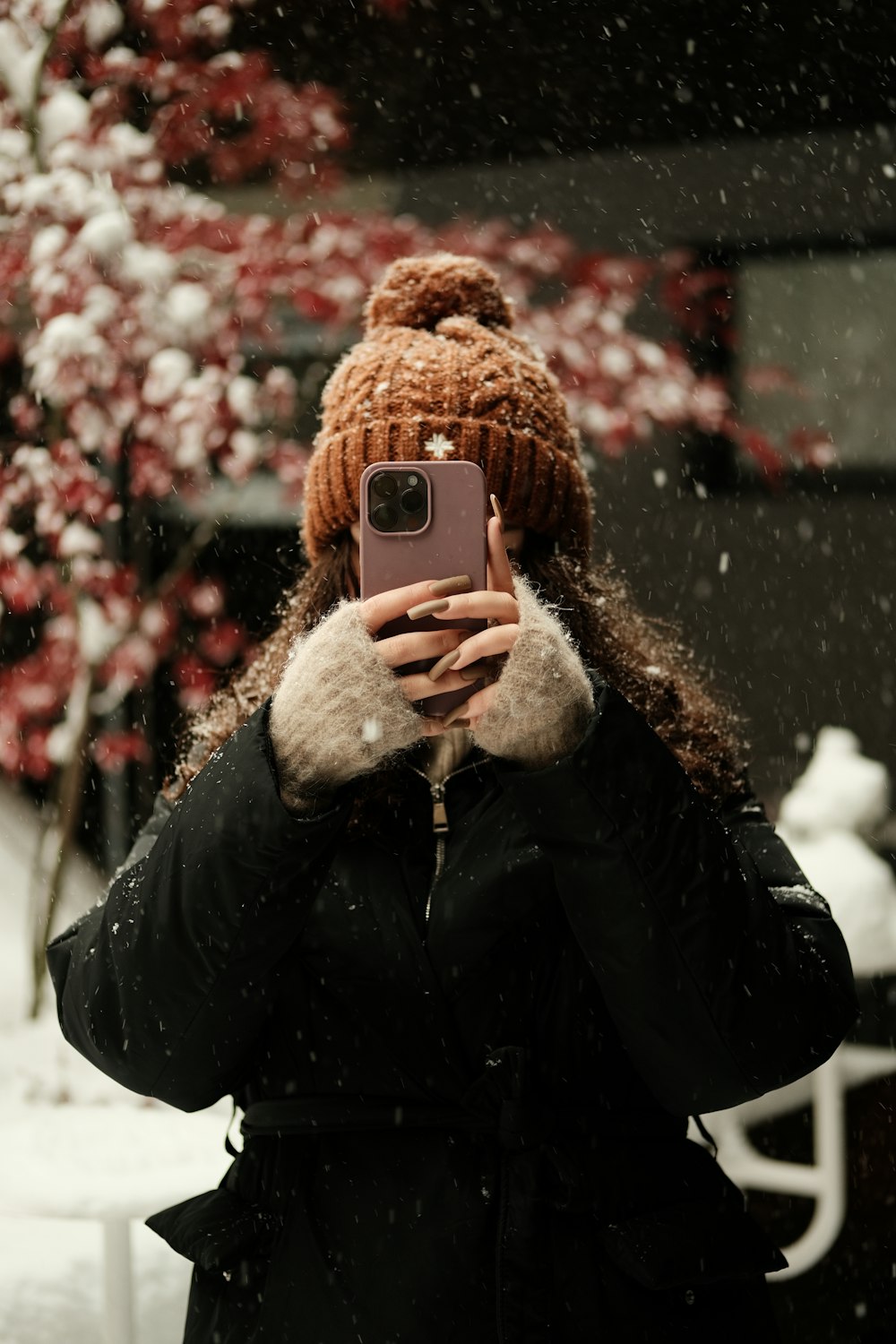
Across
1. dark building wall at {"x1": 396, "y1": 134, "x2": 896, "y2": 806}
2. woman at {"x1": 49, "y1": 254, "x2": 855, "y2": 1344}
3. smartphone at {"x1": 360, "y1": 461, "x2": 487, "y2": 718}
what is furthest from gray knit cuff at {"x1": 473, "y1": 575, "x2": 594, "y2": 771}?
dark building wall at {"x1": 396, "y1": 134, "x2": 896, "y2": 806}

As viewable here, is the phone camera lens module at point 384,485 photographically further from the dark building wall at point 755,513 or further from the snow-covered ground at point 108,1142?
the dark building wall at point 755,513

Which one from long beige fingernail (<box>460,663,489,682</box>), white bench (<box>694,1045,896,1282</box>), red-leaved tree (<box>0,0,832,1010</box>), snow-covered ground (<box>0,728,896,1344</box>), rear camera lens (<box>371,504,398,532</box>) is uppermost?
rear camera lens (<box>371,504,398,532</box>)

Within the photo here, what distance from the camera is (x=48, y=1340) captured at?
2.74 m

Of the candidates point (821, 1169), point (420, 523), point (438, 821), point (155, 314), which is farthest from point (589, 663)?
point (155, 314)

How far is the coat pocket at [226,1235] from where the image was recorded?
4.10 ft

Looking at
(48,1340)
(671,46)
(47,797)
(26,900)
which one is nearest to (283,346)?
(671,46)

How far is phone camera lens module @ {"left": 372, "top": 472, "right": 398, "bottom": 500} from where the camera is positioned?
125 centimetres

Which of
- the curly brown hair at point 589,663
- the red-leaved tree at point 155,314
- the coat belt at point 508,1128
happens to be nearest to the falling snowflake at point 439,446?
the curly brown hair at point 589,663

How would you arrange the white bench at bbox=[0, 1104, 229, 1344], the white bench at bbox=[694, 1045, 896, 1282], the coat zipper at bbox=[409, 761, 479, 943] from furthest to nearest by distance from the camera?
the white bench at bbox=[694, 1045, 896, 1282] < the white bench at bbox=[0, 1104, 229, 1344] < the coat zipper at bbox=[409, 761, 479, 943]

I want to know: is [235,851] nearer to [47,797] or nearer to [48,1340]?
[48,1340]

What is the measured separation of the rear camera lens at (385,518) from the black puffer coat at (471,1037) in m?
0.22

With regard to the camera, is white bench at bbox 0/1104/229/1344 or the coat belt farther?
white bench at bbox 0/1104/229/1344

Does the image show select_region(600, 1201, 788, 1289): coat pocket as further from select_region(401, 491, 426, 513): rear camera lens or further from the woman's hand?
select_region(401, 491, 426, 513): rear camera lens

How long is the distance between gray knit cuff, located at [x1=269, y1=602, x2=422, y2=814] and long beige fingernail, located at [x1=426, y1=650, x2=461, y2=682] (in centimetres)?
4
